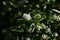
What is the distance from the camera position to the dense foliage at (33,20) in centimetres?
178

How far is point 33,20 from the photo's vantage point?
1738 mm

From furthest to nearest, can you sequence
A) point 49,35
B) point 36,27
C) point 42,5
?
point 42,5 < point 49,35 < point 36,27

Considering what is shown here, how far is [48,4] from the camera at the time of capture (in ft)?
6.66

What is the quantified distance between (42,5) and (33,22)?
0.37 metres

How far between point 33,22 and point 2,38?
1.47 ft

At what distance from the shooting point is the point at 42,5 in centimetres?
202

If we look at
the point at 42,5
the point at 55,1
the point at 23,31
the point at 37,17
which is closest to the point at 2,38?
the point at 23,31

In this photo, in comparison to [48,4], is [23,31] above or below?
below

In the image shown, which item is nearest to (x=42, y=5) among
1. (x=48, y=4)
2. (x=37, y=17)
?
(x=48, y=4)

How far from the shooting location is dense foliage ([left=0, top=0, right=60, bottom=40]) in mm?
1781

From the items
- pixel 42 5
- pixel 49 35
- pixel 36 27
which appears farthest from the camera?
pixel 42 5

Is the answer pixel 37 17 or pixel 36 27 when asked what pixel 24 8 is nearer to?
pixel 37 17

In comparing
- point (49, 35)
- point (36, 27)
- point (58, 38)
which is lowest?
point (58, 38)

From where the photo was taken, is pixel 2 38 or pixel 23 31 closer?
pixel 23 31
